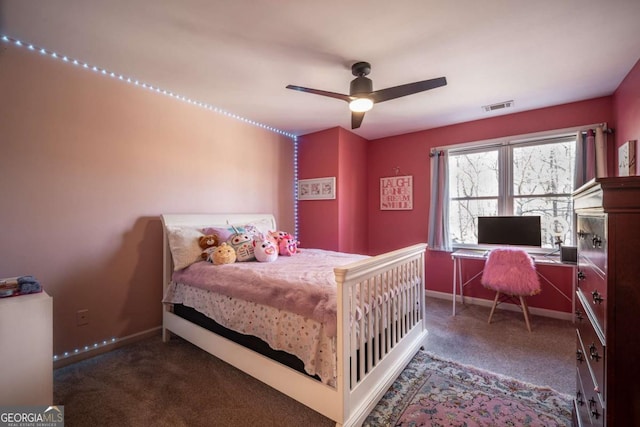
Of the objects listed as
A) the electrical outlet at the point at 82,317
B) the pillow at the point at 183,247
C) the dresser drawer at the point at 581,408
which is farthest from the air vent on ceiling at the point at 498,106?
the electrical outlet at the point at 82,317

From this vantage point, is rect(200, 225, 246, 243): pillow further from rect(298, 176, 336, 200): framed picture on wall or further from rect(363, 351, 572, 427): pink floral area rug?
rect(363, 351, 572, 427): pink floral area rug

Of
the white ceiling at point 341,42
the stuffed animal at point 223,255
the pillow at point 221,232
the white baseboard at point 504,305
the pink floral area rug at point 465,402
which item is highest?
the white ceiling at point 341,42

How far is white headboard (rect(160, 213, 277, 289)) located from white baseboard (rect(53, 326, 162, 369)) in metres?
0.50

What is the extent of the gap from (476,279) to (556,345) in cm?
117

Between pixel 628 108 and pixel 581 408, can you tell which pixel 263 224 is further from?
pixel 628 108

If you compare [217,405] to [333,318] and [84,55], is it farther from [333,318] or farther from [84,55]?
[84,55]

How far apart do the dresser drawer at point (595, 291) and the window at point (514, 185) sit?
7.23 ft

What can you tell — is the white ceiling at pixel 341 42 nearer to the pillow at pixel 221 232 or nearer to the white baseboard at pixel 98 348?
the pillow at pixel 221 232

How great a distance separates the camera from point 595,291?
1041 mm

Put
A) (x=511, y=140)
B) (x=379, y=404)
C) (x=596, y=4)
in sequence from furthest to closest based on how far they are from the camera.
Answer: (x=511, y=140) → (x=379, y=404) → (x=596, y=4)

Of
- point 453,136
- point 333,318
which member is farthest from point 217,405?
point 453,136

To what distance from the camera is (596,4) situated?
5.11ft

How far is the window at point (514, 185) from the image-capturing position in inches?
122

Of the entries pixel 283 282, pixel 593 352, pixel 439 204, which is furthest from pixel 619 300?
pixel 439 204
